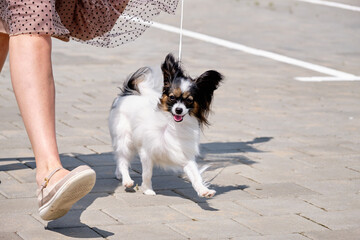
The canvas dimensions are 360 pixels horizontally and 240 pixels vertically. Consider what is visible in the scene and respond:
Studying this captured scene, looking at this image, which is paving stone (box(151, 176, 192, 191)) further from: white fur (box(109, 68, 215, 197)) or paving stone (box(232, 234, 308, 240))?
paving stone (box(232, 234, 308, 240))

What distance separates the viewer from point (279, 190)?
5281mm

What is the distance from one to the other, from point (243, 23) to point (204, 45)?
3.51 m

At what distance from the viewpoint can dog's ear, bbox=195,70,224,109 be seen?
199 inches

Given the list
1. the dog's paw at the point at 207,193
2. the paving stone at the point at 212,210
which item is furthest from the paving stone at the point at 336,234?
the dog's paw at the point at 207,193

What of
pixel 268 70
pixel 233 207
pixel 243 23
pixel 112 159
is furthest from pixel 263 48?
pixel 233 207

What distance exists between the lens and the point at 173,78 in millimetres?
5074

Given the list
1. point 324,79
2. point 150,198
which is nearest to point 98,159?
point 150,198

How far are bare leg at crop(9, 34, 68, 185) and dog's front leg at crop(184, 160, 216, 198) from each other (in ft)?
3.58

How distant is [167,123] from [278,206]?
0.94 m

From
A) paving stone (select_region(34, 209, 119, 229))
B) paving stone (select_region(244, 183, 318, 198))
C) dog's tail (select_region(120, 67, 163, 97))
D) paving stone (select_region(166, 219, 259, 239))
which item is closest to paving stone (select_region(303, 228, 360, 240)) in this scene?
paving stone (select_region(166, 219, 259, 239))

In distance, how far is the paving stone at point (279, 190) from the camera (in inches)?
204

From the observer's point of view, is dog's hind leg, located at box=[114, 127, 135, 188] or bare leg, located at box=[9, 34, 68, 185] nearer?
bare leg, located at box=[9, 34, 68, 185]

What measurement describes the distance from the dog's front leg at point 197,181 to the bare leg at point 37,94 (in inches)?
43.0

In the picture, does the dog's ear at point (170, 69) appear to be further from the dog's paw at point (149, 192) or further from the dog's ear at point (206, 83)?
the dog's paw at point (149, 192)
